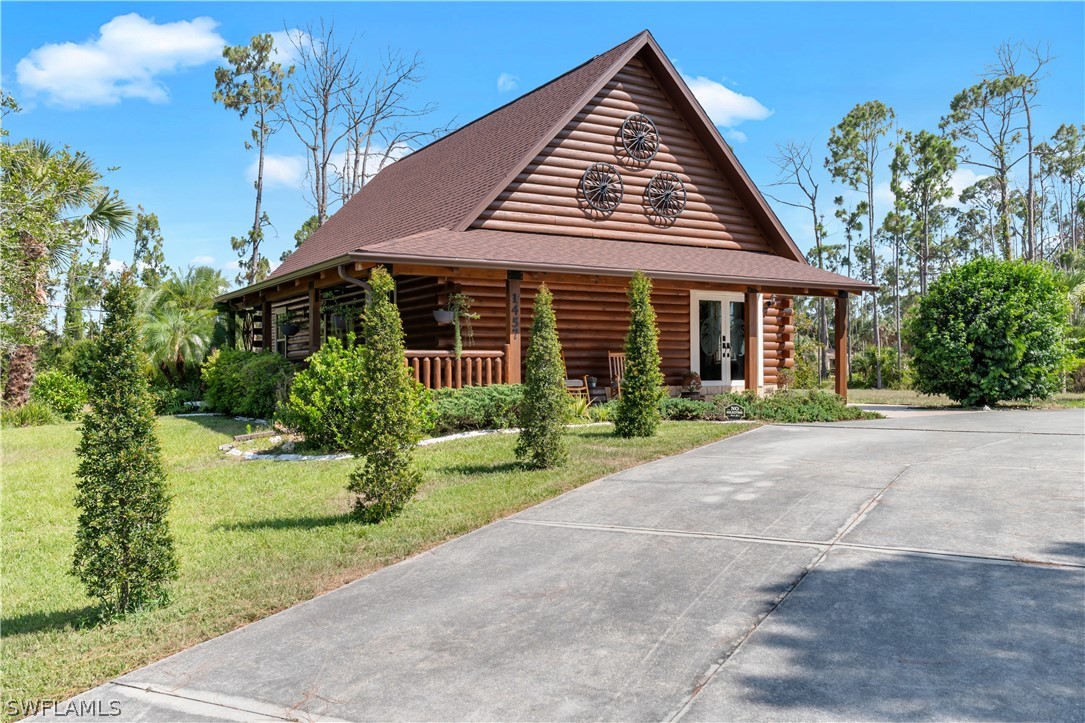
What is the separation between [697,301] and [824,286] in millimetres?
2772

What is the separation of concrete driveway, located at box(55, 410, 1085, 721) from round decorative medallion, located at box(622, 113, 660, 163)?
479 inches

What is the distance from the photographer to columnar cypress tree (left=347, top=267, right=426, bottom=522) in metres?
7.14

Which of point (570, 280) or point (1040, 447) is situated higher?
point (570, 280)

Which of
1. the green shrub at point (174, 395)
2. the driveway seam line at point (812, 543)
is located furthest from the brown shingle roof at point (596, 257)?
the green shrub at point (174, 395)

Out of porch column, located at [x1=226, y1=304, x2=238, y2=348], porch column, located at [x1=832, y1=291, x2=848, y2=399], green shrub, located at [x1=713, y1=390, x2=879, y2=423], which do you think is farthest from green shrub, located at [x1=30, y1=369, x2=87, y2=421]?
porch column, located at [x1=832, y1=291, x2=848, y2=399]

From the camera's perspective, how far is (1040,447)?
9.97 m

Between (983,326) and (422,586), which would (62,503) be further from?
(983,326)

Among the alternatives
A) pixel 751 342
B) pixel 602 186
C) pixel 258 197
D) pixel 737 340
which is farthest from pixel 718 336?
pixel 258 197

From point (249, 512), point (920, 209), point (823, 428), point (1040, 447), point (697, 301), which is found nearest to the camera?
point (249, 512)

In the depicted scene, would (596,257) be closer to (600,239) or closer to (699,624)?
(600,239)

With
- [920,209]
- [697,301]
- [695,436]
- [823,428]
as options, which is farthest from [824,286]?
[920,209]

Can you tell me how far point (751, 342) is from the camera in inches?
656

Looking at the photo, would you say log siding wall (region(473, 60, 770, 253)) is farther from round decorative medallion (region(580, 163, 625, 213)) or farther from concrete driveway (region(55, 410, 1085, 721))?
concrete driveway (region(55, 410, 1085, 721))

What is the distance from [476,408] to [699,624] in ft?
27.0
